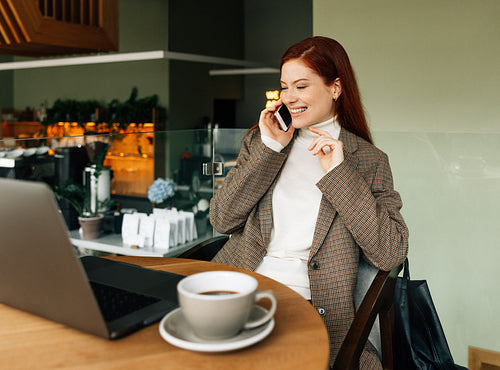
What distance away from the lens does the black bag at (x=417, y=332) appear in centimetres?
157

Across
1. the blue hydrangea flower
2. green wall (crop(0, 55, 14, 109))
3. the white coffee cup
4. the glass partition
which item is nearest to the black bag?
the white coffee cup

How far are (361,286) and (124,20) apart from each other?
8225 mm

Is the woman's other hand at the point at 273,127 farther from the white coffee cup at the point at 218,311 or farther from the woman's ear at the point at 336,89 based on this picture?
the white coffee cup at the point at 218,311

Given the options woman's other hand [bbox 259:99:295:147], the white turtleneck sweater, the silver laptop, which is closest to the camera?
the silver laptop

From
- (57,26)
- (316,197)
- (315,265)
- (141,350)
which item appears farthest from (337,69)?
(57,26)

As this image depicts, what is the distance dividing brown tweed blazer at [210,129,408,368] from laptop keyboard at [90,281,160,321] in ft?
2.43

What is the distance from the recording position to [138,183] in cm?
348

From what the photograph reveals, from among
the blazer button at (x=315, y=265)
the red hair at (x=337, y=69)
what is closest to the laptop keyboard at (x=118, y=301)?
the blazer button at (x=315, y=265)

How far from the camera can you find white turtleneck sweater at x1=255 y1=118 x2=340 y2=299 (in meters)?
1.64

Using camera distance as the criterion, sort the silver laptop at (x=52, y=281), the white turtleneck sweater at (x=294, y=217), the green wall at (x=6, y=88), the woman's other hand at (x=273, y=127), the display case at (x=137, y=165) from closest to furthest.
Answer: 1. the silver laptop at (x=52, y=281)
2. the white turtleneck sweater at (x=294, y=217)
3. the woman's other hand at (x=273, y=127)
4. the display case at (x=137, y=165)
5. the green wall at (x=6, y=88)

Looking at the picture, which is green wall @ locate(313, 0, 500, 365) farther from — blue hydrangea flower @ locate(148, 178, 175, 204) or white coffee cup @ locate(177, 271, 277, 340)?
white coffee cup @ locate(177, 271, 277, 340)

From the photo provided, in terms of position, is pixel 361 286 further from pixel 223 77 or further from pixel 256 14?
pixel 256 14

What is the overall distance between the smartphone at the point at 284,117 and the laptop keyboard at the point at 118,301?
3.11 ft

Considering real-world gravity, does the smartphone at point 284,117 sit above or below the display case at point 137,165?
above
